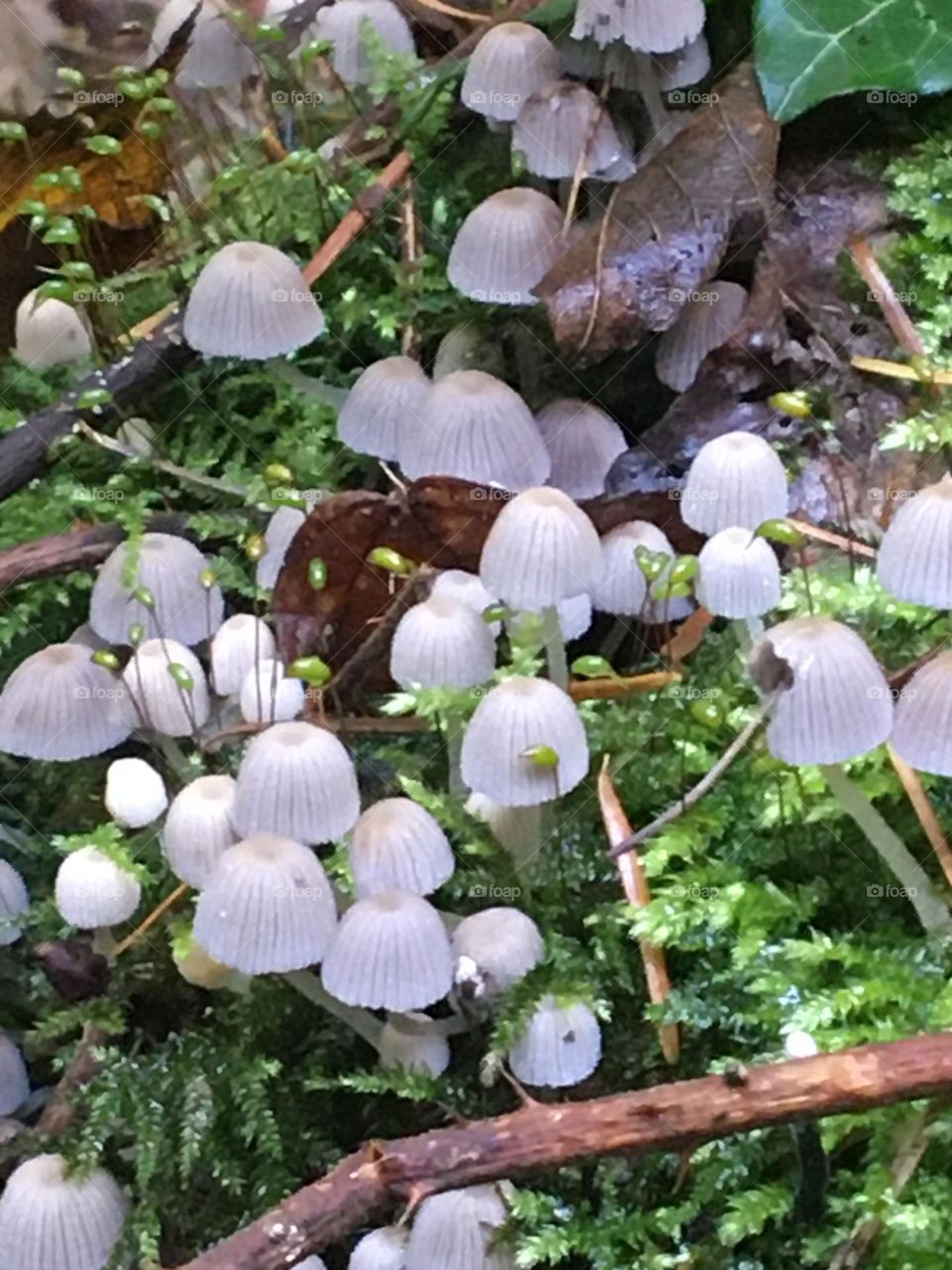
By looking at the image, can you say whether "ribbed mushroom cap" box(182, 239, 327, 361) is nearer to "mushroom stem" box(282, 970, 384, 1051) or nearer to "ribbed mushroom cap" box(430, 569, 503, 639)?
"ribbed mushroom cap" box(430, 569, 503, 639)

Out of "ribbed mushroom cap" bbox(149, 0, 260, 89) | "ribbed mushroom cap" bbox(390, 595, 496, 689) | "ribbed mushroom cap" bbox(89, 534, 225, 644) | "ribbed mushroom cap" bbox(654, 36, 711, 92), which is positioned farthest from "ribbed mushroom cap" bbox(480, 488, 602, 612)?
"ribbed mushroom cap" bbox(149, 0, 260, 89)

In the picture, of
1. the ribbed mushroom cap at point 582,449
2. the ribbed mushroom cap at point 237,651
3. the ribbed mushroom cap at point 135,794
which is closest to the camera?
the ribbed mushroom cap at point 135,794

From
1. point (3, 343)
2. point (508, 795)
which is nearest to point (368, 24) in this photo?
point (3, 343)

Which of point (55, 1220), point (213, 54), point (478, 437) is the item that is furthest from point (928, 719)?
point (213, 54)

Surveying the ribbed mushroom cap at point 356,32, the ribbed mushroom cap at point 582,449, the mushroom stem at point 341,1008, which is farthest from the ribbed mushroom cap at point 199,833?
the ribbed mushroom cap at point 356,32

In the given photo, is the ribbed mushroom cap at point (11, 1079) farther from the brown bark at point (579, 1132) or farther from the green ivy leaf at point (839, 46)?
the green ivy leaf at point (839, 46)

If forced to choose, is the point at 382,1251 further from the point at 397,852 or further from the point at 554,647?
the point at 554,647

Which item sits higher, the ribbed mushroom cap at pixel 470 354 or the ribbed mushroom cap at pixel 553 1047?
the ribbed mushroom cap at pixel 470 354

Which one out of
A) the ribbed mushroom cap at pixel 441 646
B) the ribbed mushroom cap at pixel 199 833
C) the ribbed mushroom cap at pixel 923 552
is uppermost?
the ribbed mushroom cap at pixel 923 552
